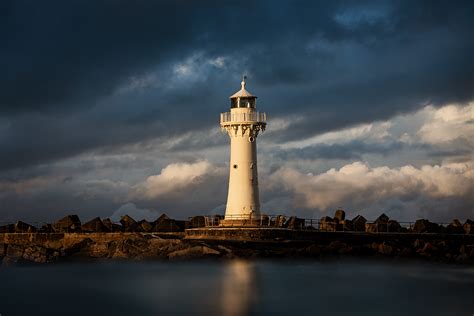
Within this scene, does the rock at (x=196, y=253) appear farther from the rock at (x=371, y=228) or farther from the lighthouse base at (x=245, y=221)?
the rock at (x=371, y=228)

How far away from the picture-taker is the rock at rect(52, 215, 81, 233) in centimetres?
6561

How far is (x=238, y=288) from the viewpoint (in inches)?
1783

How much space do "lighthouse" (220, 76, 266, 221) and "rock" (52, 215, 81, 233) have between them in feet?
38.8

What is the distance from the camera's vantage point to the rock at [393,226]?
2437 inches

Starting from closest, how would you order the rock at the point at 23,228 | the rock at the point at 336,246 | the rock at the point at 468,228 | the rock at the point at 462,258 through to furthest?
the rock at the point at 336,246 → the rock at the point at 462,258 → the rock at the point at 468,228 → the rock at the point at 23,228

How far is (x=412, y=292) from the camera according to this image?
147 ft

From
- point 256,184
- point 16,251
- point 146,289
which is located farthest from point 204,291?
point 16,251

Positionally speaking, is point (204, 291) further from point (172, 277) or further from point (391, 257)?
point (391, 257)

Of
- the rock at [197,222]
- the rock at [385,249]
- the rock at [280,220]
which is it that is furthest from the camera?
the rock at [197,222]

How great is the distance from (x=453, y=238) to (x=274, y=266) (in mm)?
15951

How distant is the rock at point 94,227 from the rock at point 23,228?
4796mm

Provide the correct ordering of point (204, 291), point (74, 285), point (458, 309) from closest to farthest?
point (458, 309), point (204, 291), point (74, 285)

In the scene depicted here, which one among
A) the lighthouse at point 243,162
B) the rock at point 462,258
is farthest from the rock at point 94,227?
the rock at point 462,258

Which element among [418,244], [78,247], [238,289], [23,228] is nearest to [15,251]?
[78,247]
